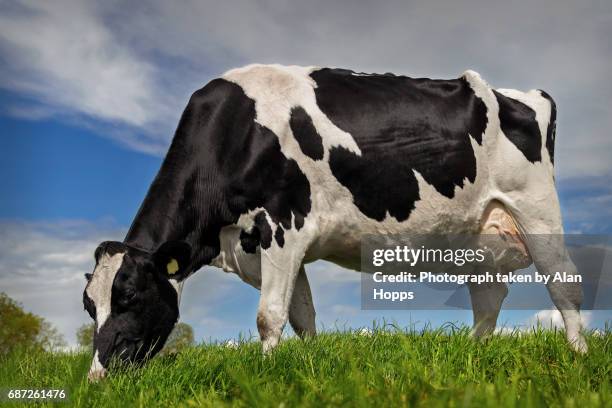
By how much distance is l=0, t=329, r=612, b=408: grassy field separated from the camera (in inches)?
148

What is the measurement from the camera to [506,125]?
8438 mm

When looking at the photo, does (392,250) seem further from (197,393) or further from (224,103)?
(197,393)

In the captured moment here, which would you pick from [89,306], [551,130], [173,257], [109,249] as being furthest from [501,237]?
[89,306]

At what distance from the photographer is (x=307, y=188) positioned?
7176 mm

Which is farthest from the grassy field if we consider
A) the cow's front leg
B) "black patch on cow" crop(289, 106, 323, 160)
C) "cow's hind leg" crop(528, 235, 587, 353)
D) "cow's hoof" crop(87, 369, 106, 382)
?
"black patch on cow" crop(289, 106, 323, 160)

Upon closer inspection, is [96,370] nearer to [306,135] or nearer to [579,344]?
[306,135]

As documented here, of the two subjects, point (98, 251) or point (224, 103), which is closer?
point (98, 251)

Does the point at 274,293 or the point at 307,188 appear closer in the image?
the point at 274,293

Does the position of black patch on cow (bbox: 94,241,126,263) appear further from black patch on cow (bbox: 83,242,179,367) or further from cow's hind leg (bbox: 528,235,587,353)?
cow's hind leg (bbox: 528,235,587,353)

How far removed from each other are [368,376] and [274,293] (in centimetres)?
221

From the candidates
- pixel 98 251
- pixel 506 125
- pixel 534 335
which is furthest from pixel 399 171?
pixel 98 251

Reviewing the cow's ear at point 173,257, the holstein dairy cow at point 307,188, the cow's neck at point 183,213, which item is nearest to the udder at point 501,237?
the holstein dairy cow at point 307,188

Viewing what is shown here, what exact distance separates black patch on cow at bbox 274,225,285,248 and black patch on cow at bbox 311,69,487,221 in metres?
0.94

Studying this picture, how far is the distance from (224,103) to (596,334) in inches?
226
